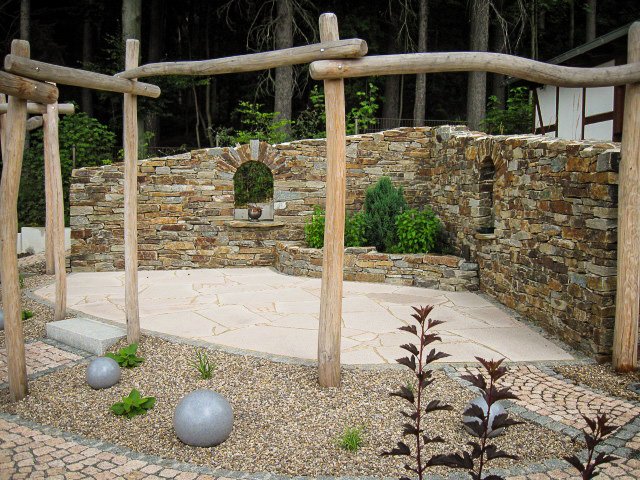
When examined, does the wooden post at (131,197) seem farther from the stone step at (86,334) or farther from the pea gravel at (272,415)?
the pea gravel at (272,415)

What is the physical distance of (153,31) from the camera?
54.3ft

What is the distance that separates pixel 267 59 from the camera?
4238 millimetres

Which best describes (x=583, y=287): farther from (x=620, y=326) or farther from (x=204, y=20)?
(x=204, y=20)

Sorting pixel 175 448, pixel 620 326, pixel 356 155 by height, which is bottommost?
pixel 175 448

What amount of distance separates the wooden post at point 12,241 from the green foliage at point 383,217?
5.62 metres

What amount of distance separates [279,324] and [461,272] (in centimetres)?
301

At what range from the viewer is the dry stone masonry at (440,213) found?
16.2 feet

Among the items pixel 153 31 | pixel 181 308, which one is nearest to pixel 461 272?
pixel 181 308

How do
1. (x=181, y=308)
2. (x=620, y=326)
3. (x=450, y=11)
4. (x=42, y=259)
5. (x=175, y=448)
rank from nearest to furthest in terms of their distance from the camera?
(x=175, y=448) < (x=620, y=326) < (x=181, y=308) < (x=42, y=259) < (x=450, y=11)

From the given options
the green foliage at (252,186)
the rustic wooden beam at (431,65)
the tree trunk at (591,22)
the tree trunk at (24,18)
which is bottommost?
the green foliage at (252,186)

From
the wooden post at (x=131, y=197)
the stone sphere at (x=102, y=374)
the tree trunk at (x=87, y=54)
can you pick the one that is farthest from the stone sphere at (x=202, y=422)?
the tree trunk at (x=87, y=54)

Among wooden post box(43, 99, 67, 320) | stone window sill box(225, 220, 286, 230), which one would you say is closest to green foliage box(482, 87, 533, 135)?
stone window sill box(225, 220, 286, 230)

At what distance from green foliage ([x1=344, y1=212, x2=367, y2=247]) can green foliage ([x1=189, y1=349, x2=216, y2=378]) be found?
416 centimetres

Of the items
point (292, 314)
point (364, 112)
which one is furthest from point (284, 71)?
point (292, 314)
